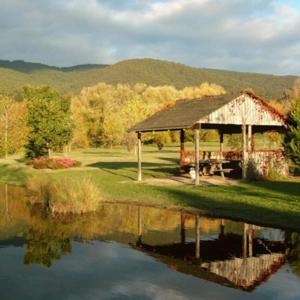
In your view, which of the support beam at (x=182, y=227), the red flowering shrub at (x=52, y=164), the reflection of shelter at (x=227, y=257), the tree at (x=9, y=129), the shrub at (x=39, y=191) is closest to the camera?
the reflection of shelter at (x=227, y=257)

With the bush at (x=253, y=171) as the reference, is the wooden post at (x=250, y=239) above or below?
below

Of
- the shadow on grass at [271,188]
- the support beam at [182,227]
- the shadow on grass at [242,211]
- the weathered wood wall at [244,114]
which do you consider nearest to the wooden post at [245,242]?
the shadow on grass at [242,211]

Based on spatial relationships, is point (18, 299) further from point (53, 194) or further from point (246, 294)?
point (53, 194)

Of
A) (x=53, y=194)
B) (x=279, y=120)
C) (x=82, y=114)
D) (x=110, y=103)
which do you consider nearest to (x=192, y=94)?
(x=110, y=103)

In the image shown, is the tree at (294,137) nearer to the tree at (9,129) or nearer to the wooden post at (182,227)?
the wooden post at (182,227)

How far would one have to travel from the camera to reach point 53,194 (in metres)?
19.0

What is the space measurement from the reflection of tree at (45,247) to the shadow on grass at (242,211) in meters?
5.55

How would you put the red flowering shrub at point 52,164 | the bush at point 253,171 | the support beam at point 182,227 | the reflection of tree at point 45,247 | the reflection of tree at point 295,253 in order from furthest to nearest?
the red flowering shrub at point 52,164 < the bush at point 253,171 < the support beam at point 182,227 < the reflection of tree at point 45,247 < the reflection of tree at point 295,253

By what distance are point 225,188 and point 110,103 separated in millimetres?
65151

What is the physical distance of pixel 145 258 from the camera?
1197cm

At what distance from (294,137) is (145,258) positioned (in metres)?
15.9

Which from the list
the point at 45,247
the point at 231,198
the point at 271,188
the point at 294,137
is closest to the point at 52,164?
the point at 294,137

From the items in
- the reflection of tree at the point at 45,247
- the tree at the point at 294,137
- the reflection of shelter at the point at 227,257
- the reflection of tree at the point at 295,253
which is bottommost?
the reflection of tree at the point at 45,247

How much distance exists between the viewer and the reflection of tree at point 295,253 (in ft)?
35.5
